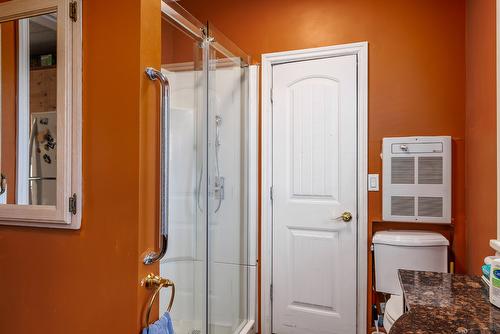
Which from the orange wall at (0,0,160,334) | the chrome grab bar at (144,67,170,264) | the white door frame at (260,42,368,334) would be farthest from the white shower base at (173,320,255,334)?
the chrome grab bar at (144,67,170,264)

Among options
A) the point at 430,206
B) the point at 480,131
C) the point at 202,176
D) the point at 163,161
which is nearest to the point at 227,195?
the point at 202,176

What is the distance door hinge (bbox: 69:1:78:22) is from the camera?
136 centimetres

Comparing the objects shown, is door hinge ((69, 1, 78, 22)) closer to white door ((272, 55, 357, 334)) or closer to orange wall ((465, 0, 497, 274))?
white door ((272, 55, 357, 334))

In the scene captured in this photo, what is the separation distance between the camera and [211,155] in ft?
6.55

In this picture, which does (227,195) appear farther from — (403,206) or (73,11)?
(73,11)

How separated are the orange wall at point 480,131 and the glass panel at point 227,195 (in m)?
1.46

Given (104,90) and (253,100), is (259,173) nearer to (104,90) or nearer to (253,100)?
(253,100)

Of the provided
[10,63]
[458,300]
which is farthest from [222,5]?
[458,300]

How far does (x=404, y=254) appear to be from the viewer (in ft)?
6.46

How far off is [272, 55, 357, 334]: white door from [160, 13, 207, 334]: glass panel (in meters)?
0.74

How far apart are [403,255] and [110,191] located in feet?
5.60

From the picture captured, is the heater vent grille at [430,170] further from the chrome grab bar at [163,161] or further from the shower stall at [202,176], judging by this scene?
the chrome grab bar at [163,161]

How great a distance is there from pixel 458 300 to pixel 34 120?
1898 mm

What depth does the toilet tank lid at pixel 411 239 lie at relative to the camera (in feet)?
6.38
